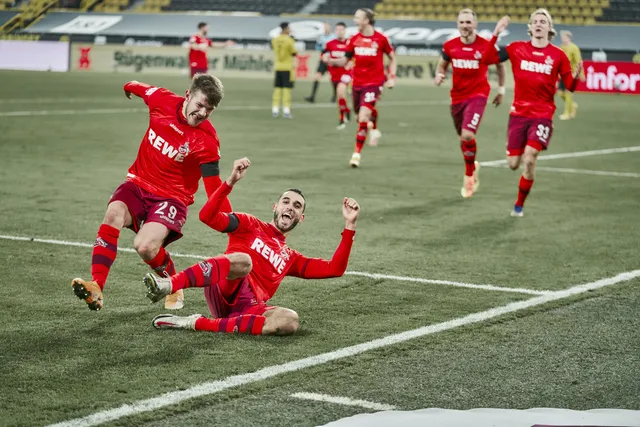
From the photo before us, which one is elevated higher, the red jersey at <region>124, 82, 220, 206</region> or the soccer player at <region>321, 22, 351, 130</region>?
the red jersey at <region>124, 82, 220, 206</region>

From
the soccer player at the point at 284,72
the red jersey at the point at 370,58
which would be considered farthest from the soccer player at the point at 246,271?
the soccer player at the point at 284,72

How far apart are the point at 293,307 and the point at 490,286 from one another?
1643mm

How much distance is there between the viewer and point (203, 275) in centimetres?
596

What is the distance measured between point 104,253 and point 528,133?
6.35m

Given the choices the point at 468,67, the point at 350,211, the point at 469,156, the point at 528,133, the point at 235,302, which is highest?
the point at 468,67

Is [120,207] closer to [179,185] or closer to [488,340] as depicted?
[179,185]

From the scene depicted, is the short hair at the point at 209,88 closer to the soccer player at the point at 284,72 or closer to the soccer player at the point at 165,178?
the soccer player at the point at 165,178

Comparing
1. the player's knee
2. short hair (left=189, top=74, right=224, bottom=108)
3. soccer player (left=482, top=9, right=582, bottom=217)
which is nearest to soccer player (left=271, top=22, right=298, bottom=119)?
soccer player (left=482, top=9, right=582, bottom=217)

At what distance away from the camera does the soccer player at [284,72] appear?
24.6 metres

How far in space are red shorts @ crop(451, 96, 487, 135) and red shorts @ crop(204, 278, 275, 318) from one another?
24.1 feet

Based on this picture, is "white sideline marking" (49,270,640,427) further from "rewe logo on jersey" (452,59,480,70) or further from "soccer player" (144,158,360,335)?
"rewe logo on jersey" (452,59,480,70)

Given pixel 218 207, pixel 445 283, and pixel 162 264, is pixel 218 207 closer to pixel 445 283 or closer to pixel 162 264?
pixel 162 264

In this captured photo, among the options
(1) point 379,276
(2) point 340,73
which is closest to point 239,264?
(1) point 379,276

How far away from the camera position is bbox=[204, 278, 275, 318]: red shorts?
20.3 feet
